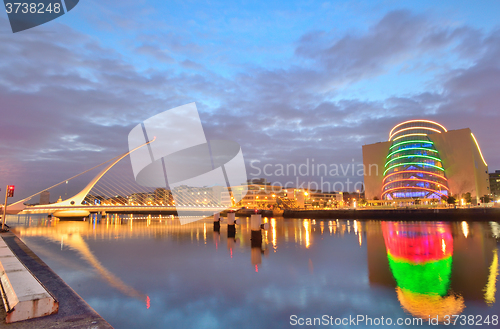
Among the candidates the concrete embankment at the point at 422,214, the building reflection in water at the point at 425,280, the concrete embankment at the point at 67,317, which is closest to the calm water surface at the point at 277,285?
the building reflection in water at the point at 425,280

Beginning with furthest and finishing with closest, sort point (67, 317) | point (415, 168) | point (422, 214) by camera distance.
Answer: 1. point (415, 168)
2. point (422, 214)
3. point (67, 317)

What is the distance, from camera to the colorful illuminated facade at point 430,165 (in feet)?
231

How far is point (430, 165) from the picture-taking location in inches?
2790

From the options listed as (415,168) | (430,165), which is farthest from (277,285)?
(430,165)

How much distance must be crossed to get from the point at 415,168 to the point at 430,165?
3.59 m

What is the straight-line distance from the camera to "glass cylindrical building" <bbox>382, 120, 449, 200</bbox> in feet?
231

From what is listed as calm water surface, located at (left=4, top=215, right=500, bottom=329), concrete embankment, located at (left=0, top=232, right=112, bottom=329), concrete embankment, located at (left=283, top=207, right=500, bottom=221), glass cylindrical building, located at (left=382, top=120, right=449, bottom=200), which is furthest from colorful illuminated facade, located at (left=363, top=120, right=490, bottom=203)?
concrete embankment, located at (left=0, top=232, right=112, bottom=329)

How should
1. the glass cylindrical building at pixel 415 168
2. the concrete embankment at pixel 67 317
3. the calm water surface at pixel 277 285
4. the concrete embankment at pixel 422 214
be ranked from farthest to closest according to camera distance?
the glass cylindrical building at pixel 415 168
the concrete embankment at pixel 422 214
the calm water surface at pixel 277 285
the concrete embankment at pixel 67 317

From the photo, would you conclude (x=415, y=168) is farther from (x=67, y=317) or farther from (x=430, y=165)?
(x=67, y=317)

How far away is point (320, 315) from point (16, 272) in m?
6.45

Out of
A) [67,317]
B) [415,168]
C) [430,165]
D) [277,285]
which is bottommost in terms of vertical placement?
[277,285]

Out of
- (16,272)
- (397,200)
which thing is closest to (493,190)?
(397,200)

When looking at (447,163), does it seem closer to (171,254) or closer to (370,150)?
(370,150)

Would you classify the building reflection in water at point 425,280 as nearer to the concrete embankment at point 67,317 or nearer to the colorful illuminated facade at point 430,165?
the concrete embankment at point 67,317
